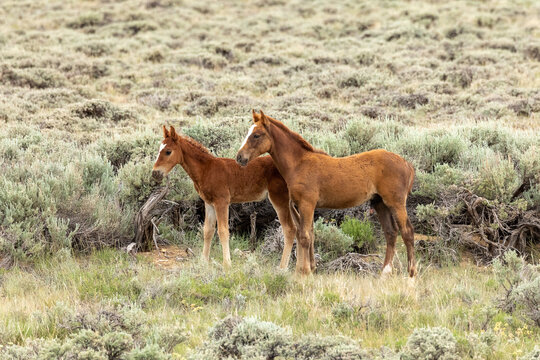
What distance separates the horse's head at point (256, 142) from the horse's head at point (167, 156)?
39.6 inches

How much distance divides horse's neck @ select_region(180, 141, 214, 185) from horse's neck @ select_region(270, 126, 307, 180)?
3.32ft

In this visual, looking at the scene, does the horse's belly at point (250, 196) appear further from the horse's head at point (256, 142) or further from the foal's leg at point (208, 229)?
the horse's head at point (256, 142)

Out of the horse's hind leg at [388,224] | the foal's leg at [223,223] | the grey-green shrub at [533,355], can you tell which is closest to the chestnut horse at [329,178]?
the horse's hind leg at [388,224]

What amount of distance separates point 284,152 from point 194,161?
1.22 metres

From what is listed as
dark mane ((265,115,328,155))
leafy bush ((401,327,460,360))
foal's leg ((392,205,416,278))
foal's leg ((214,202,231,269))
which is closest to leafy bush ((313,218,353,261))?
foal's leg ((392,205,416,278))

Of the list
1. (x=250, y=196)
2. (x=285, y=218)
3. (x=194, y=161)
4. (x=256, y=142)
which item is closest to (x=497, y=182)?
(x=285, y=218)

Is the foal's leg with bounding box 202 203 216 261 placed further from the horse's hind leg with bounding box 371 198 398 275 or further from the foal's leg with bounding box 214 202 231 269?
the horse's hind leg with bounding box 371 198 398 275

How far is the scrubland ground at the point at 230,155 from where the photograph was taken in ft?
17.4

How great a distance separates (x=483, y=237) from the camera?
7996 mm

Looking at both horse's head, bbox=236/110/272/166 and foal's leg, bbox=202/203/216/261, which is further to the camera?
foal's leg, bbox=202/203/216/261

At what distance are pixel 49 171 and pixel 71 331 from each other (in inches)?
178

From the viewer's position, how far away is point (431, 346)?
4.52 m

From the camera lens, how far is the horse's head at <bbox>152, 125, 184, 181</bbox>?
716cm

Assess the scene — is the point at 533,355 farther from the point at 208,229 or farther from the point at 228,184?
the point at 208,229
